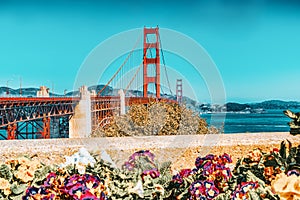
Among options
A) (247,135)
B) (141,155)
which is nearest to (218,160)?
(141,155)

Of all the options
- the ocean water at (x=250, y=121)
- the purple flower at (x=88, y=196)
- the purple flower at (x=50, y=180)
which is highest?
the purple flower at (x=50, y=180)

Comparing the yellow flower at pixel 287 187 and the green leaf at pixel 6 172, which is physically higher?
the yellow flower at pixel 287 187

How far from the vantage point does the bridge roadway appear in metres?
8.82

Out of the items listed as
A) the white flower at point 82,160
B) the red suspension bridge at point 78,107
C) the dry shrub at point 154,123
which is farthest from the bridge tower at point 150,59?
the white flower at point 82,160

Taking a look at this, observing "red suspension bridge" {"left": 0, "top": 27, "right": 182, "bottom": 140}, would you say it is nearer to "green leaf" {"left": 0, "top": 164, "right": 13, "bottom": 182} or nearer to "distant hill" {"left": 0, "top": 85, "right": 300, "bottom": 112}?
"distant hill" {"left": 0, "top": 85, "right": 300, "bottom": 112}

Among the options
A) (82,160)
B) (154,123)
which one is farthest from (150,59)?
(82,160)

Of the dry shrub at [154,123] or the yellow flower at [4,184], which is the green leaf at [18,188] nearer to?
the yellow flower at [4,184]

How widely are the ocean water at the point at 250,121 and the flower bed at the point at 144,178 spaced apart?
0.21m

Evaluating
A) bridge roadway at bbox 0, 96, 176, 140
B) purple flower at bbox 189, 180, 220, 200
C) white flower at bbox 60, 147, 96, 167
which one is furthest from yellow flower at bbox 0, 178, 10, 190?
bridge roadway at bbox 0, 96, 176, 140

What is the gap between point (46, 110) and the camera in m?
13.1

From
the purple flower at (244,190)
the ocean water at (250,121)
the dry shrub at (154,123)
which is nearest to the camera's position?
the purple flower at (244,190)

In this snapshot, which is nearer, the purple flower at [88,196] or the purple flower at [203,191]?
the purple flower at [88,196]

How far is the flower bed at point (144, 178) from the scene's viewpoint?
1341 millimetres

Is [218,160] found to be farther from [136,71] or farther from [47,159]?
[136,71]
